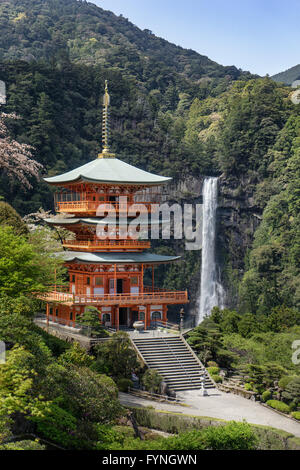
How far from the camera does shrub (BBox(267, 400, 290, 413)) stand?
26559 millimetres

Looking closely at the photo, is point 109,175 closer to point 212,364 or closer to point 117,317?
point 117,317

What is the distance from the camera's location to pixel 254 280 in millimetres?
65438

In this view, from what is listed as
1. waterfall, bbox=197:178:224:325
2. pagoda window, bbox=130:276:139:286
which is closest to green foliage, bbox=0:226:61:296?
pagoda window, bbox=130:276:139:286

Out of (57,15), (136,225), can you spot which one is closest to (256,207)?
(136,225)

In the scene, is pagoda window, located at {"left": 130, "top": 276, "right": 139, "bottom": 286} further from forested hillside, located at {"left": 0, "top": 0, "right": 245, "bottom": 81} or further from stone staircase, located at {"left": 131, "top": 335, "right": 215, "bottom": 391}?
forested hillside, located at {"left": 0, "top": 0, "right": 245, "bottom": 81}

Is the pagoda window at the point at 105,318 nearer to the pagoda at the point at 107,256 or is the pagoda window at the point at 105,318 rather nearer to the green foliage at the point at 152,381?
the pagoda at the point at 107,256

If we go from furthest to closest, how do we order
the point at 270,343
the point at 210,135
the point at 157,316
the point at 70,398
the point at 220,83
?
1. the point at 220,83
2. the point at 210,135
3. the point at 157,316
4. the point at 270,343
5. the point at 70,398

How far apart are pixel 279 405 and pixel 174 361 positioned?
5802 mm

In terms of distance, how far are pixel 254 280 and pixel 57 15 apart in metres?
96.6

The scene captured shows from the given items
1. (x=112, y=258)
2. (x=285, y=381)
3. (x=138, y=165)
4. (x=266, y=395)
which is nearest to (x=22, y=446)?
(x=266, y=395)

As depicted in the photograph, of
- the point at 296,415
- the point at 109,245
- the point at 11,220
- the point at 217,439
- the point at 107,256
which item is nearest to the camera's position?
the point at 217,439

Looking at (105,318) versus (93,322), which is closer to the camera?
(93,322)

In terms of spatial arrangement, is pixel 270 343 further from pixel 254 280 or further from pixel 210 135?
pixel 210 135

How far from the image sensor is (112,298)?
3350 cm
